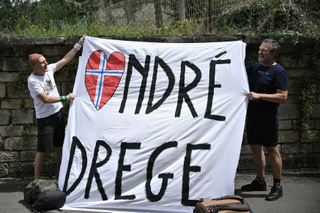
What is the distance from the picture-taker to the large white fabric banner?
3.19 m

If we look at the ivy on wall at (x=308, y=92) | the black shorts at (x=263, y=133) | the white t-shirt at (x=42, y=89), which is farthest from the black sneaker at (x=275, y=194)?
the white t-shirt at (x=42, y=89)

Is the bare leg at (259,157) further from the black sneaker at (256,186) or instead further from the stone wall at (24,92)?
the stone wall at (24,92)

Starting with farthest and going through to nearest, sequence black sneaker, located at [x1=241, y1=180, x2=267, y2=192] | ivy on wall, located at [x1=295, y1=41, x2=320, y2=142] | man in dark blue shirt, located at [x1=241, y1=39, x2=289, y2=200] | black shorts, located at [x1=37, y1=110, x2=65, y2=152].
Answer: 1. ivy on wall, located at [x1=295, y1=41, x2=320, y2=142]
2. black sneaker, located at [x1=241, y1=180, x2=267, y2=192]
3. black shorts, located at [x1=37, y1=110, x2=65, y2=152]
4. man in dark blue shirt, located at [x1=241, y1=39, x2=289, y2=200]

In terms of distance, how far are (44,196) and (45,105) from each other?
3.67ft

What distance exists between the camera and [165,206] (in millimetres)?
3105

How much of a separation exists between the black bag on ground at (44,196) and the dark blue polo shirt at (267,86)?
8.22 ft

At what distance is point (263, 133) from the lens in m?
3.51

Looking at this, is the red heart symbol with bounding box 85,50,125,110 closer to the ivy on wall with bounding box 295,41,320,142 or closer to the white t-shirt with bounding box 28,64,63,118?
the white t-shirt with bounding box 28,64,63,118

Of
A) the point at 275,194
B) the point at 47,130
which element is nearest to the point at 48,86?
the point at 47,130

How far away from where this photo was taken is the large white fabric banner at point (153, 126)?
3.19 m

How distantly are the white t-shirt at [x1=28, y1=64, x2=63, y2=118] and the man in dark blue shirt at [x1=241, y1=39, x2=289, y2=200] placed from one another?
2458mm

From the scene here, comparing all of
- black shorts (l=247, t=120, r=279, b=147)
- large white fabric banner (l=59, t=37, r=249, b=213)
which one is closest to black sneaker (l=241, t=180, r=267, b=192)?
black shorts (l=247, t=120, r=279, b=147)

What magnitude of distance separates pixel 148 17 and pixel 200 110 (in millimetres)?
2568

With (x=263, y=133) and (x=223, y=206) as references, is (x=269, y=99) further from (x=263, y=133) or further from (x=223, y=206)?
(x=223, y=206)
